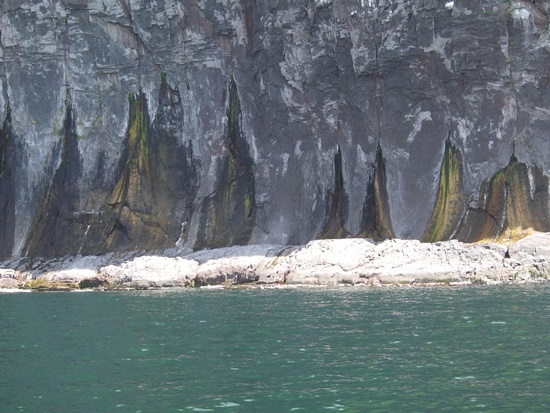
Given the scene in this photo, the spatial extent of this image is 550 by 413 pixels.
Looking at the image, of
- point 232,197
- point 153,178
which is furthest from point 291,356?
point 153,178

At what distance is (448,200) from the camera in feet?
149

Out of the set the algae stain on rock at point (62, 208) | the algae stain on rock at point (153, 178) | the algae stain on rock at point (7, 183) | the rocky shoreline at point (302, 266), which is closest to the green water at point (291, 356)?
the rocky shoreline at point (302, 266)

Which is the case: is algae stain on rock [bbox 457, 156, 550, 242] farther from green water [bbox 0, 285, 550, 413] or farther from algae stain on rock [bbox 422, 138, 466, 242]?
green water [bbox 0, 285, 550, 413]

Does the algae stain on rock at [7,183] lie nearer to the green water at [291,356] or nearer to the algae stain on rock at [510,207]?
the green water at [291,356]

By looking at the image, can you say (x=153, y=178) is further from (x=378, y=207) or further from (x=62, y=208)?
(x=378, y=207)

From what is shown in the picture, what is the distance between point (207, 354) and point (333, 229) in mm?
29635

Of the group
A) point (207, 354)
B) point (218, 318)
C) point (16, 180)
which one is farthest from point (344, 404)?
point (16, 180)

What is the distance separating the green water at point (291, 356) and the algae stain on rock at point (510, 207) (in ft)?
34.6

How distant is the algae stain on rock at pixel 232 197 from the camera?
51.7m

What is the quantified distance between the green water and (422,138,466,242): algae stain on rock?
12.5m

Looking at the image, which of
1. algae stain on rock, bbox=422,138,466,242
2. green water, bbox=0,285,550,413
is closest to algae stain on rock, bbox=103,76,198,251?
algae stain on rock, bbox=422,138,466,242

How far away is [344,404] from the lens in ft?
45.5

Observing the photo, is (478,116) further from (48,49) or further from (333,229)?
(48,49)

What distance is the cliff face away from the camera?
44.6m
